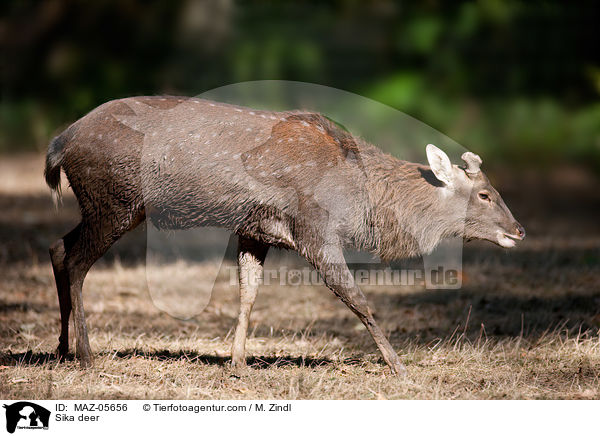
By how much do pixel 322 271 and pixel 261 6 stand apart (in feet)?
45.2

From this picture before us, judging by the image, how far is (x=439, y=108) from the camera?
16469mm

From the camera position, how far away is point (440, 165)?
5.97 m

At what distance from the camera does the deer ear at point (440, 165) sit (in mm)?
5895

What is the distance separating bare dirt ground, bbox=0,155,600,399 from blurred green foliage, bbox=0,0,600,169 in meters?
5.37

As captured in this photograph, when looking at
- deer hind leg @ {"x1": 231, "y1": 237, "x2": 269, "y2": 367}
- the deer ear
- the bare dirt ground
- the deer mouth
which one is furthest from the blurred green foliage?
deer hind leg @ {"x1": 231, "y1": 237, "x2": 269, "y2": 367}

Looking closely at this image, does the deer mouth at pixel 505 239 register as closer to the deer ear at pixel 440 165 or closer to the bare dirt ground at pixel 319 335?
the deer ear at pixel 440 165

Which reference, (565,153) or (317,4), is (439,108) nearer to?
(565,153)

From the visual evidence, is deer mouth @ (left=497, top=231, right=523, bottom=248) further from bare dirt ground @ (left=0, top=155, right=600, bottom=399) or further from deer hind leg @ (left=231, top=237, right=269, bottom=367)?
deer hind leg @ (left=231, top=237, right=269, bottom=367)

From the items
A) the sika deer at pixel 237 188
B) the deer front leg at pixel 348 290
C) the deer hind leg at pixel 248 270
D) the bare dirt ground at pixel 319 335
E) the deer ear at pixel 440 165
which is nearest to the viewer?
the bare dirt ground at pixel 319 335

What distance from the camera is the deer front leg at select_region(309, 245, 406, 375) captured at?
18.2 feet

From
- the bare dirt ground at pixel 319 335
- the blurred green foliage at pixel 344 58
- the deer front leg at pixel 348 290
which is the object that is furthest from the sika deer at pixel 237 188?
the blurred green foliage at pixel 344 58

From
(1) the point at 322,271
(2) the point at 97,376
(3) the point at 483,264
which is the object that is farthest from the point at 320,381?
(3) the point at 483,264

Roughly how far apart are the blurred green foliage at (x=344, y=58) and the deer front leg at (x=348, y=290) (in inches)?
411

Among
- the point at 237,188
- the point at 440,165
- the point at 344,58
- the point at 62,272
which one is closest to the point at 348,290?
the point at 237,188
